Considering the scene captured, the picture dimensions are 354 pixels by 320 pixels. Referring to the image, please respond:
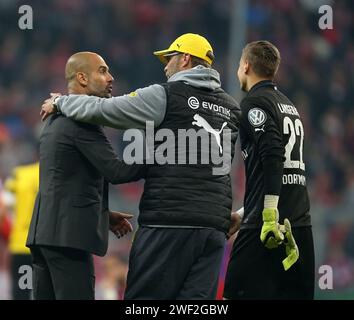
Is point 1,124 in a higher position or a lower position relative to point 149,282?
higher

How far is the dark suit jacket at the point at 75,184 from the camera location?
6.36 meters

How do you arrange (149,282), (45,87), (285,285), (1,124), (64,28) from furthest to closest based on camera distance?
(64,28), (45,87), (1,124), (285,285), (149,282)

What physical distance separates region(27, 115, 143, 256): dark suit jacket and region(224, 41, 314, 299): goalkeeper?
84 centimetres

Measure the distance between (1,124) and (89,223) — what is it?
9642mm

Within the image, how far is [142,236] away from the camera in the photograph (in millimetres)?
6312

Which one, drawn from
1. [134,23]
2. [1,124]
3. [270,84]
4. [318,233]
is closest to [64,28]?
[134,23]

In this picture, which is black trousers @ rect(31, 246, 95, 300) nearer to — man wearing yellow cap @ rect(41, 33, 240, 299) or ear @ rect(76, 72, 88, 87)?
man wearing yellow cap @ rect(41, 33, 240, 299)

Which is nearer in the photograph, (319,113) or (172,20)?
(319,113)

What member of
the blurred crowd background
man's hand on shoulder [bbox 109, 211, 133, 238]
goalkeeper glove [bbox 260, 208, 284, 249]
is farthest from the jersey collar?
the blurred crowd background

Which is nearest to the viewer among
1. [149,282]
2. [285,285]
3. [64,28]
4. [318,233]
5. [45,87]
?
[149,282]

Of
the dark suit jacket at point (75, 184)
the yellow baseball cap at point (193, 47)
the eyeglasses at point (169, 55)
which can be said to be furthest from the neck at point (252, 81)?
the dark suit jacket at point (75, 184)

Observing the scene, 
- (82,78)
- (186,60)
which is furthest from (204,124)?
(82,78)

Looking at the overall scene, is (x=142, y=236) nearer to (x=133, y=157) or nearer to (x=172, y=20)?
(x=133, y=157)
